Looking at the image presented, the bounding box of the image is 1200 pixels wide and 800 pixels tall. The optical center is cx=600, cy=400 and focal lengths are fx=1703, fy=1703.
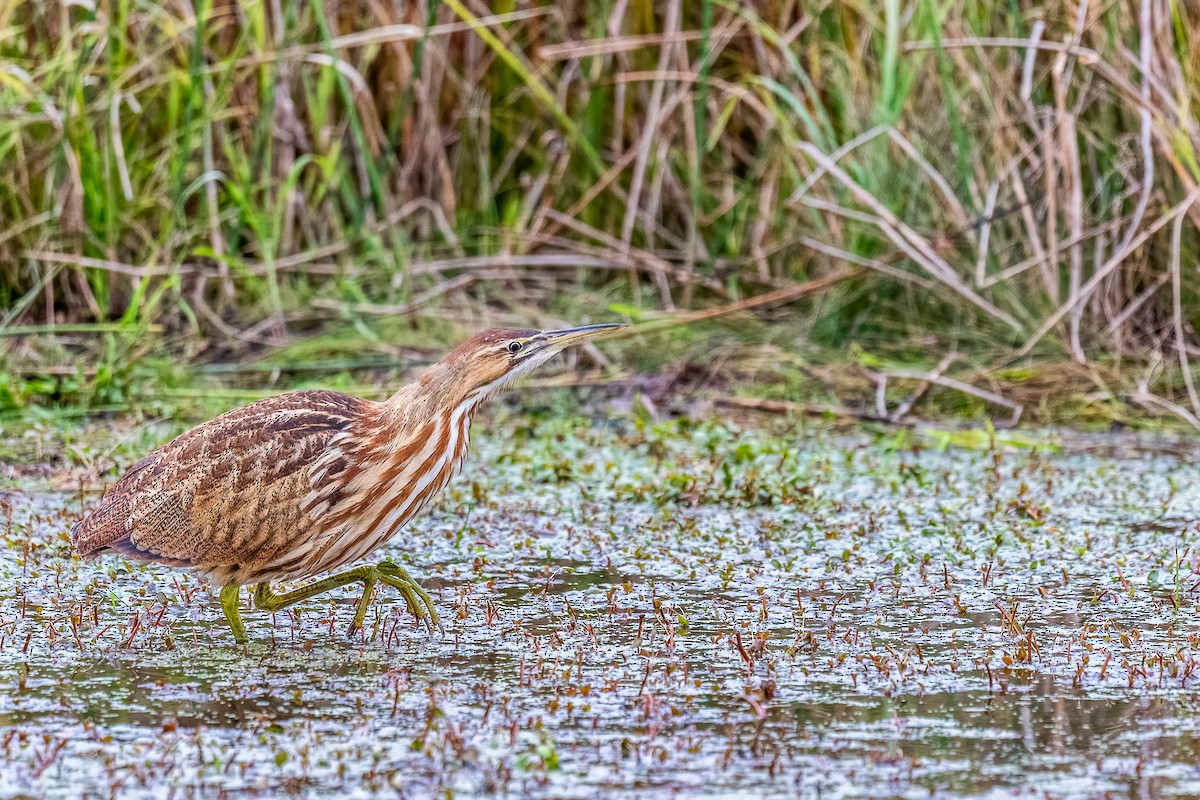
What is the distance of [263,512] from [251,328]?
3.13 m

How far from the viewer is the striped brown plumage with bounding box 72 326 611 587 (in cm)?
340

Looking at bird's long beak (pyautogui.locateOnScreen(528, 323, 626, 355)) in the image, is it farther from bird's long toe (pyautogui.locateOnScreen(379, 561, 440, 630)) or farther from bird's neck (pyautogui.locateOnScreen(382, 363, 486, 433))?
bird's long toe (pyautogui.locateOnScreen(379, 561, 440, 630))

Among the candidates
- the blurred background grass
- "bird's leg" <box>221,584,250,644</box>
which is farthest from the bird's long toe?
the blurred background grass

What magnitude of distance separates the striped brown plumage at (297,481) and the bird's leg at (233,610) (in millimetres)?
29

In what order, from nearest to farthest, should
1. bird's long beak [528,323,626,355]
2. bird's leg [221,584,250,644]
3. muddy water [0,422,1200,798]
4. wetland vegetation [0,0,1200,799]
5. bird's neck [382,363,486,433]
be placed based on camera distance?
1. muddy water [0,422,1200,798]
2. wetland vegetation [0,0,1200,799]
3. bird's leg [221,584,250,644]
4. bird's neck [382,363,486,433]
5. bird's long beak [528,323,626,355]

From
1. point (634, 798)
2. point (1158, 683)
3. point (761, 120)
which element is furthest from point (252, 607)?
point (761, 120)

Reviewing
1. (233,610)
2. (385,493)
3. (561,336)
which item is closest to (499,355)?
(561,336)

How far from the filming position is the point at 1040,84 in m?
5.98

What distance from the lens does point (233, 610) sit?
3.37m

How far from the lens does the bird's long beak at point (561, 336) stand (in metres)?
3.67

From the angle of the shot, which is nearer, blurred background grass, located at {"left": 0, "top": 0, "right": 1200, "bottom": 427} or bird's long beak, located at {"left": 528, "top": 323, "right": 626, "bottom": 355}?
bird's long beak, located at {"left": 528, "top": 323, "right": 626, "bottom": 355}

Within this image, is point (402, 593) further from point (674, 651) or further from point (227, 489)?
point (674, 651)

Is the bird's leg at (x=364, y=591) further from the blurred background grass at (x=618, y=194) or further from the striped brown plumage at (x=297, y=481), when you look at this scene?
the blurred background grass at (x=618, y=194)

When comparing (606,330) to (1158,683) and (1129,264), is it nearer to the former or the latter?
(1158,683)
